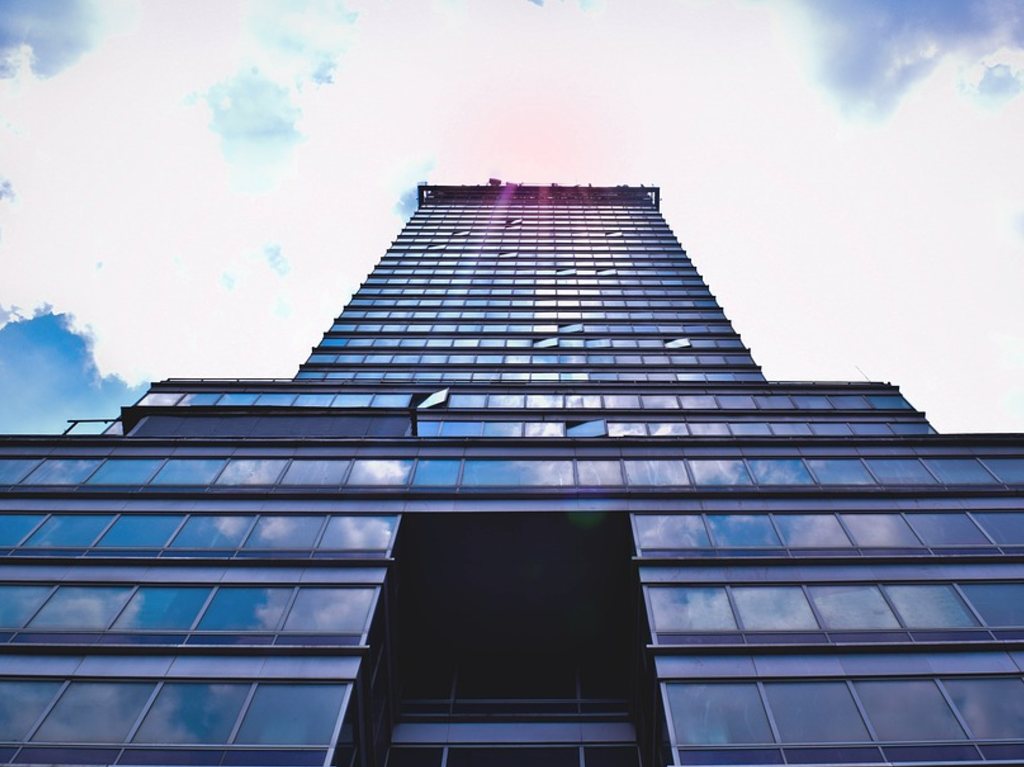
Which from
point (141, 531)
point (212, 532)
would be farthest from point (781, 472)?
point (141, 531)

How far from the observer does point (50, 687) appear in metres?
14.3

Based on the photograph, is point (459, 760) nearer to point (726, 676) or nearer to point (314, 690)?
point (314, 690)

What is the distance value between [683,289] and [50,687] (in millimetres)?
45579

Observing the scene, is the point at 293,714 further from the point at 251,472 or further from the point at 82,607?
the point at 251,472

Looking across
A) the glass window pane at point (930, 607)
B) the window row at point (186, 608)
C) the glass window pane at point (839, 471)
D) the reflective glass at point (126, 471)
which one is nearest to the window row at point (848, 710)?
the glass window pane at point (930, 607)

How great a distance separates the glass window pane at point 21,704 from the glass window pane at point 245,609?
10.5 ft

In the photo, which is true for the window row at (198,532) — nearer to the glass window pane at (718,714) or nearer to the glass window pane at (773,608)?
the glass window pane at (718,714)

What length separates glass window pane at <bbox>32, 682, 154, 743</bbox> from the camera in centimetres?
1327

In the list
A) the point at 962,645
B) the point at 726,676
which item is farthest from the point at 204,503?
the point at 962,645

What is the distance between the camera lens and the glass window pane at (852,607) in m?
16.0

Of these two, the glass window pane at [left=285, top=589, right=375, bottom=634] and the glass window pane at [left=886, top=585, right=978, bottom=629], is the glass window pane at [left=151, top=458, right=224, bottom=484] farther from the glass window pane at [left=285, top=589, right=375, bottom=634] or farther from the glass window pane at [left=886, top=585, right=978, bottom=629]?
the glass window pane at [left=886, top=585, right=978, bottom=629]

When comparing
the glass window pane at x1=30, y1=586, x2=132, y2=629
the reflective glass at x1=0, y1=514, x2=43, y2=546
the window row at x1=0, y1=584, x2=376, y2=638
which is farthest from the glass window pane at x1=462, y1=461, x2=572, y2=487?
the reflective glass at x1=0, y1=514, x2=43, y2=546

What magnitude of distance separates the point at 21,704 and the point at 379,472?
10.3m

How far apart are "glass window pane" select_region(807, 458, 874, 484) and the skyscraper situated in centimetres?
14
